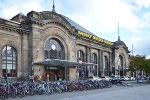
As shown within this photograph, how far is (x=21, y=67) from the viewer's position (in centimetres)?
2852

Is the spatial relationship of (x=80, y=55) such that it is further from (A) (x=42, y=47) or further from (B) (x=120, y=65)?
(B) (x=120, y=65)

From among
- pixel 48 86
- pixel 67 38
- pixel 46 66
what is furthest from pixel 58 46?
pixel 48 86

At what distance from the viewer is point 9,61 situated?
2739 cm

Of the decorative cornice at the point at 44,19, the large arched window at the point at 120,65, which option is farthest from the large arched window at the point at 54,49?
the large arched window at the point at 120,65

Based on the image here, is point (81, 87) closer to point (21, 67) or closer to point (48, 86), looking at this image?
point (48, 86)

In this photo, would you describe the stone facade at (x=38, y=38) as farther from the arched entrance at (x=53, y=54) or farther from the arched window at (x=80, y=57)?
the arched window at (x=80, y=57)

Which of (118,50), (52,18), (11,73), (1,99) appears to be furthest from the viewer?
(118,50)

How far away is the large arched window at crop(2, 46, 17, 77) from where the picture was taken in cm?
2677

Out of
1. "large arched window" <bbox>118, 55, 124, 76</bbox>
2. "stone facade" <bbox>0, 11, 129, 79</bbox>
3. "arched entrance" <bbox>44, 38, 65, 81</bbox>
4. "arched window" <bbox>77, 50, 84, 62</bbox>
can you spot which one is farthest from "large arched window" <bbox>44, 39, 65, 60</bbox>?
"large arched window" <bbox>118, 55, 124, 76</bbox>

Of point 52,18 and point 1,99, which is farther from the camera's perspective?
point 52,18

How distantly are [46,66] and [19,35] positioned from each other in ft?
20.4

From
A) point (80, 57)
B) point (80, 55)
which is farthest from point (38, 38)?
point (80, 57)

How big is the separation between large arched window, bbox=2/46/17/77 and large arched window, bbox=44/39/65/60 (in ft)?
17.8

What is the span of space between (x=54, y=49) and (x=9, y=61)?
8231 mm
